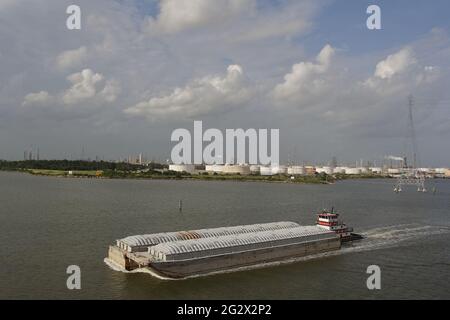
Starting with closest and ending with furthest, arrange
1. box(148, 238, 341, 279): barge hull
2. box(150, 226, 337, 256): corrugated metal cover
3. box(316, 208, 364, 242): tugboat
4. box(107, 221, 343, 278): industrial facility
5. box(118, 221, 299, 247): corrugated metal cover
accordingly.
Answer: box(148, 238, 341, 279): barge hull
box(107, 221, 343, 278): industrial facility
box(150, 226, 337, 256): corrugated metal cover
box(118, 221, 299, 247): corrugated metal cover
box(316, 208, 364, 242): tugboat

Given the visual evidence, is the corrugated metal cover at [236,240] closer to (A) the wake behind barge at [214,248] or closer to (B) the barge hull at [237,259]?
(A) the wake behind barge at [214,248]

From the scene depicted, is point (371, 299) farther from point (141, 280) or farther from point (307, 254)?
point (141, 280)

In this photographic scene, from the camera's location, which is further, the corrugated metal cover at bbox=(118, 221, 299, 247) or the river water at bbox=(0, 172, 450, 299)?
the corrugated metal cover at bbox=(118, 221, 299, 247)

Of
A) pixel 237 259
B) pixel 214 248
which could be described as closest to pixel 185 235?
pixel 214 248

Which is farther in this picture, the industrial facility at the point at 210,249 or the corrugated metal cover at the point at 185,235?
the corrugated metal cover at the point at 185,235

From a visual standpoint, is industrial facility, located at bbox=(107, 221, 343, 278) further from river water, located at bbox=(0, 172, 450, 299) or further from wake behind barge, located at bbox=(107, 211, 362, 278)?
river water, located at bbox=(0, 172, 450, 299)

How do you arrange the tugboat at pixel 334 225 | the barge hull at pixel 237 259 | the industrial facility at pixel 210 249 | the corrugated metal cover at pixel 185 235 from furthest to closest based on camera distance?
the tugboat at pixel 334 225 → the corrugated metal cover at pixel 185 235 → the industrial facility at pixel 210 249 → the barge hull at pixel 237 259

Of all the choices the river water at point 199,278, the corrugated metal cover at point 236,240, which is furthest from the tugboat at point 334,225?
the corrugated metal cover at point 236,240

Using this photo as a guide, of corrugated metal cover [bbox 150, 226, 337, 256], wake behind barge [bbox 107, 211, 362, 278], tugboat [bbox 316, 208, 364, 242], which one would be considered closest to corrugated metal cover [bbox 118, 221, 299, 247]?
wake behind barge [bbox 107, 211, 362, 278]
